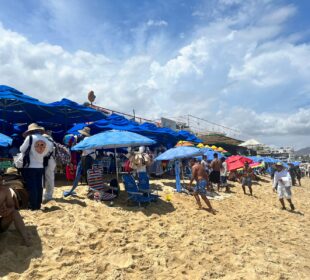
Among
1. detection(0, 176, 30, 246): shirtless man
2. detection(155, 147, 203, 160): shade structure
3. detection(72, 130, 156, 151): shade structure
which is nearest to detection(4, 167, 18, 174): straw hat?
detection(72, 130, 156, 151): shade structure

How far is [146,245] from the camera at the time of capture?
16.4 feet

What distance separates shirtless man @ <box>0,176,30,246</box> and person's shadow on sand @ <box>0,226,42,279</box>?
0.38 ft

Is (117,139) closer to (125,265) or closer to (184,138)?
(125,265)

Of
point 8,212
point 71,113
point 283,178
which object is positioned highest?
point 71,113

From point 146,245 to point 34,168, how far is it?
2434 mm

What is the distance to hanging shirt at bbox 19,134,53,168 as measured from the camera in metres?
5.52

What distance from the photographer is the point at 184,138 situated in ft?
46.8

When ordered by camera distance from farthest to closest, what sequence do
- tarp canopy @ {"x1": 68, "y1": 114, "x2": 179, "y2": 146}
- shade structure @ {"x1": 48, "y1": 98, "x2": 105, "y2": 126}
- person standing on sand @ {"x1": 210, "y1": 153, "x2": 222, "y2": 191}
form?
person standing on sand @ {"x1": 210, "y1": 153, "x2": 222, "y2": 191} → tarp canopy @ {"x1": 68, "y1": 114, "x2": 179, "y2": 146} → shade structure @ {"x1": 48, "y1": 98, "x2": 105, "y2": 126}

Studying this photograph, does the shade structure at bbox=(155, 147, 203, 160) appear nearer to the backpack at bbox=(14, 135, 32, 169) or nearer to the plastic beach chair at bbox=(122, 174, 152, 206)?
the plastic beach chair at bbox=(122, 174, 152, 206)

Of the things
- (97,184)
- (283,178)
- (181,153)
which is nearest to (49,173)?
(97,184)

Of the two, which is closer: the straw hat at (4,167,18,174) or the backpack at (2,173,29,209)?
the backpack at (2,173,29,209)

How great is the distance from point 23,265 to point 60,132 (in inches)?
304

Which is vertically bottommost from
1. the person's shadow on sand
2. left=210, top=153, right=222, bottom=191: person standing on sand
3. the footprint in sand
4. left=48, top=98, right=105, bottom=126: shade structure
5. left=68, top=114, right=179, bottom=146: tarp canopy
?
the footprint in sand

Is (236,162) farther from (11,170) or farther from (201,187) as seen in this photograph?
(11,170)
